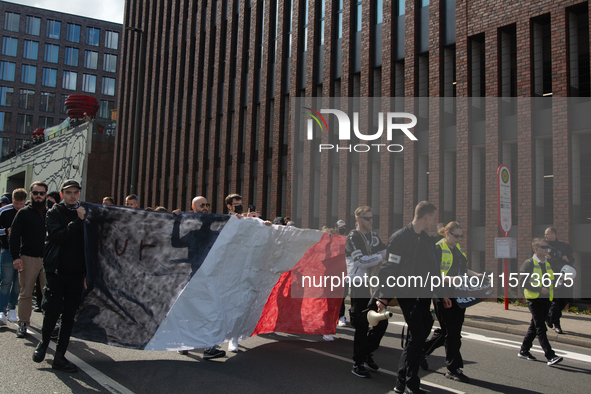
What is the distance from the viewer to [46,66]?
71.9m

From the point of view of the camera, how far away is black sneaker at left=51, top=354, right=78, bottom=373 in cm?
545

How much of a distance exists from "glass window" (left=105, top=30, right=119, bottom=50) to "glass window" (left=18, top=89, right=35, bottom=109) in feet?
43.8

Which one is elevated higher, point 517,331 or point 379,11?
point 379,11

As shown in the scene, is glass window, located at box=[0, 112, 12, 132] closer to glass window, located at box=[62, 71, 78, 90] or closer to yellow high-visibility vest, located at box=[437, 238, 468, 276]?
glass window, located at box=[62, 71, 78, 90]

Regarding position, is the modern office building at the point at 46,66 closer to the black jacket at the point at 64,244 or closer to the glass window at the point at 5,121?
the glass window at the point at 5,121

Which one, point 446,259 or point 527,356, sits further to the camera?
point 527,356

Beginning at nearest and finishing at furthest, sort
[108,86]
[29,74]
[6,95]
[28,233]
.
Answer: [28,233] < [6,95] < [29,74] < [108,86]

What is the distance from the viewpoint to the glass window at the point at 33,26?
70.9 meters

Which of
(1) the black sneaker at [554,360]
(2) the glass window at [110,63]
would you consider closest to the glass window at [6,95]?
(2) the glass window at [110,63]

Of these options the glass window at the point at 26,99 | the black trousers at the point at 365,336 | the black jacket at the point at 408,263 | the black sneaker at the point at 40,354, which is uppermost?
the glass window at the point at 26,99

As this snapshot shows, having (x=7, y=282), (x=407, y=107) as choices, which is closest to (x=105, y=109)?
(x=407, y=107)

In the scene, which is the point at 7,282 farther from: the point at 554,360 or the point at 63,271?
the point at 554,360

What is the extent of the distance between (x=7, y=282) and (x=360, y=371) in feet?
19.2

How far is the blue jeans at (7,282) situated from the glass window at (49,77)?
242 ft
